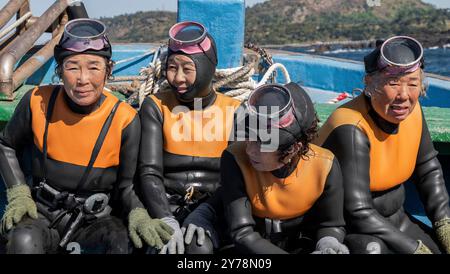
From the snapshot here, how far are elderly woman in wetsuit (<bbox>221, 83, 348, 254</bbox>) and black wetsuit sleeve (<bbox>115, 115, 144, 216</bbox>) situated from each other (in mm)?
504

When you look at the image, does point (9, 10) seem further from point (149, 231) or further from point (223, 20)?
point (149, 231)

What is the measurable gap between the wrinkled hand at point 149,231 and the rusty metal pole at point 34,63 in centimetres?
157

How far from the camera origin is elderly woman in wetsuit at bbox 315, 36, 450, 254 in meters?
2.70

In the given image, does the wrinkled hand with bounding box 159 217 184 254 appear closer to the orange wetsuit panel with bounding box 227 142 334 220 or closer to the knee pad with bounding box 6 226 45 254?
the orange wetsuit panel with bounding box 227 142 334 220

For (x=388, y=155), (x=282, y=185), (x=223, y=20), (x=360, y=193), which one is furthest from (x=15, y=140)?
(x=223, y=20)

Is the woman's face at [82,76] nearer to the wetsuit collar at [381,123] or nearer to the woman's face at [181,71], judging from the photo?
the woman's face at [181,71]

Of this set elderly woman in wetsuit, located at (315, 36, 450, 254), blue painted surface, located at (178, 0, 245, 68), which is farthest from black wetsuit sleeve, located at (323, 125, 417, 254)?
blue painted surface, located at (178, 0, 245, 68)

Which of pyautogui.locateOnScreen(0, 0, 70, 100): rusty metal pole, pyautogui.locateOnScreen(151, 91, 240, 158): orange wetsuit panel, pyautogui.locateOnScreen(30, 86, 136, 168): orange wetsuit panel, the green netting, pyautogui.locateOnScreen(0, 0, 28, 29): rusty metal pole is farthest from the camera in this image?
pyautogui.locateOnScreen(0, 0, 28, 29): rusty metal pole

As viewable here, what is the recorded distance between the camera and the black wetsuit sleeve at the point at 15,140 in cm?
295

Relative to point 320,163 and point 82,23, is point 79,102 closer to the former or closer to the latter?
point 82,23

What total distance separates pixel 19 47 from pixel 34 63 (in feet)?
1.08

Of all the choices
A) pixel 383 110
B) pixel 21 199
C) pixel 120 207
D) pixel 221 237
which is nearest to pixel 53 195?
pixel 21 199

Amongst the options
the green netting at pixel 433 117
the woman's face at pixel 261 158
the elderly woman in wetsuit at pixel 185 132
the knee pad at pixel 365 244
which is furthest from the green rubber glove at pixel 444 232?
the elderly woman in wetsuit at pixel 185 132
